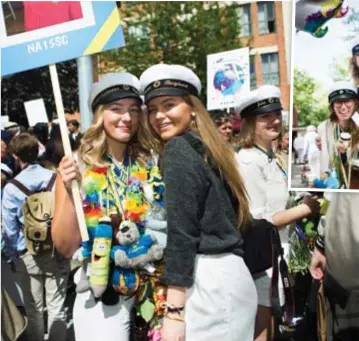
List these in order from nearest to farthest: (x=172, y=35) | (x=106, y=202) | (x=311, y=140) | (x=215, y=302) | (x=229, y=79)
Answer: (x=215, y=302) < (x=106, y=202) < (x=311, y=140) < (x=229, y=79) < (x=172, y=35)

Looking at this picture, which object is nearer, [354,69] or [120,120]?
→ [120,120]

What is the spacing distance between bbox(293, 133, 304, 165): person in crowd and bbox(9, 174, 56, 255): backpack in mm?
1790

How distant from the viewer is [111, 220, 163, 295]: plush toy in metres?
2.39

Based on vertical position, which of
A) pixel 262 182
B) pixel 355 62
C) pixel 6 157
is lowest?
pixel 262 182

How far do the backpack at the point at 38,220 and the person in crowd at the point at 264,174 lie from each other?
152cm

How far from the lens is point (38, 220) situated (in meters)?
4.00

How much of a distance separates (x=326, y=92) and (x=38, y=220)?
2.21 meters

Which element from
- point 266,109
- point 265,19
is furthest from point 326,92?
point 265,19

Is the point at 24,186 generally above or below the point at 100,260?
above

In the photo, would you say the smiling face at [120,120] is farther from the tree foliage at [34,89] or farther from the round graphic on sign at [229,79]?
the tree foliage at [34,89]

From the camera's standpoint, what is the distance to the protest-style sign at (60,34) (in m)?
2.76

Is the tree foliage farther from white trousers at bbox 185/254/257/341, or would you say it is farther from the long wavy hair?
white trousers at bbox 185/254/257/341

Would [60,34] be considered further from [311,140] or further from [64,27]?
[311,140]

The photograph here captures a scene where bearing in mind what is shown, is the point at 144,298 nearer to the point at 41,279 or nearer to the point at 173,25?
the point at 41,279
